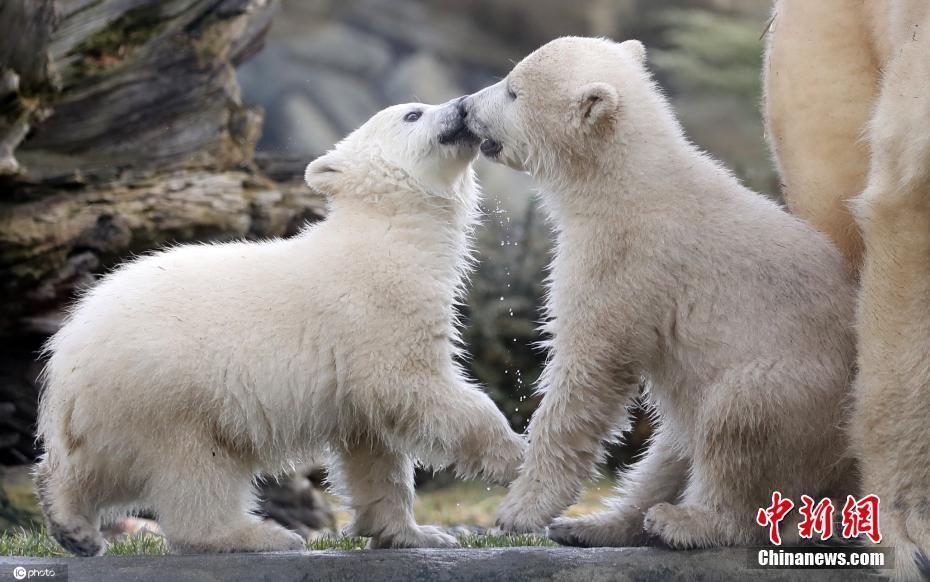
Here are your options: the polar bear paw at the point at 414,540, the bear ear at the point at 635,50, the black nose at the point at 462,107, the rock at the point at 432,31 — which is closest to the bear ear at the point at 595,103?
the bear ear at the point at 635,50

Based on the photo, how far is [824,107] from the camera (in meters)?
4.45

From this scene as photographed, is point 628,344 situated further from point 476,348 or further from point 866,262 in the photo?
point 476,348

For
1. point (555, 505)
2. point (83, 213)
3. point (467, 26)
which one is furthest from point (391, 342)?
point (467, 26)

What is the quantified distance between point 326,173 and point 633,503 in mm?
1884

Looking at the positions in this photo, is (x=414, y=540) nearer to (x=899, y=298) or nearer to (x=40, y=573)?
(x=40, y=573)

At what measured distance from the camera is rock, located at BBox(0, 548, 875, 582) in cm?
378

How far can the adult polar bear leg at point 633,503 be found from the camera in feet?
14.1

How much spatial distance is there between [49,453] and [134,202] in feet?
8.93

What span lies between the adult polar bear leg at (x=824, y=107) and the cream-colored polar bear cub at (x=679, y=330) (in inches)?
11.8

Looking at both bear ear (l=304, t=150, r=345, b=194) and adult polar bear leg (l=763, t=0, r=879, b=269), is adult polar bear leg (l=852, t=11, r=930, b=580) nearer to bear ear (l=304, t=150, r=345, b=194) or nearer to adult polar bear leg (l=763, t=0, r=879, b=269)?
adult polar bear leg (l=763, t=0, r=879, b=269)

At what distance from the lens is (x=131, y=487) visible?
165 inches

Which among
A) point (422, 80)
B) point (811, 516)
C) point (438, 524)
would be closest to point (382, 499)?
point (811, 516)

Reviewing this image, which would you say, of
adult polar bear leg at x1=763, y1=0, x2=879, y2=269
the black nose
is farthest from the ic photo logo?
adult polar bear leg at x1=763, y1=0, x2=879, y2=269

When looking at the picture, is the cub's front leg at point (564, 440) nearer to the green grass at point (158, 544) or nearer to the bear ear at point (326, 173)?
the green grass at point (158, 544)
